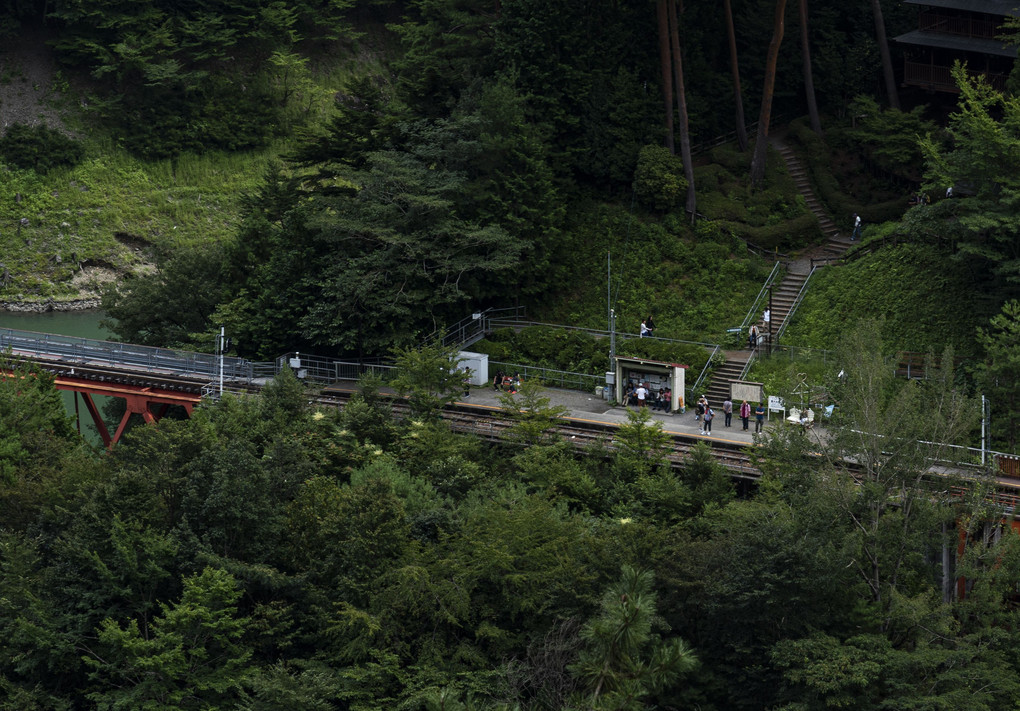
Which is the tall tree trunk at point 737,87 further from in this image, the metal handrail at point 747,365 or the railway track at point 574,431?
the railway track at point 574,431

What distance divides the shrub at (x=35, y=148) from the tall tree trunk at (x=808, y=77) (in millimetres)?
44517

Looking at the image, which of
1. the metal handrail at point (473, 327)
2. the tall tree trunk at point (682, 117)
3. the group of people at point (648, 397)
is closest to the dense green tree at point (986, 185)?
the group of people at point (648, 397)

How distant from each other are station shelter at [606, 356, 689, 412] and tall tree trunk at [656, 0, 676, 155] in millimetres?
12958

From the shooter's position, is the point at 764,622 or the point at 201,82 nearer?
the point at 764,622

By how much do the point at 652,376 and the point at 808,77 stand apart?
1933cm

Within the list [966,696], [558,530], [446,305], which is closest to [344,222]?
[446,305]

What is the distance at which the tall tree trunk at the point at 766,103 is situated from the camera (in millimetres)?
57303

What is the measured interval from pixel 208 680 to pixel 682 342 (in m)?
24.7

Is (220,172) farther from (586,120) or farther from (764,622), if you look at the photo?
(764,622)

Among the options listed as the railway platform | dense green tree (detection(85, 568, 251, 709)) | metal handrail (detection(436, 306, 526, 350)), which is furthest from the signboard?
dense green tree (detection(85, 568, 251, 709))

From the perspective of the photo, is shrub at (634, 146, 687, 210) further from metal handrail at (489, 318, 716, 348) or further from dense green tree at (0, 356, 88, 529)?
dense green tree at (0, 356, 88, 529)

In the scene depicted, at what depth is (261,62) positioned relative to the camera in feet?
294

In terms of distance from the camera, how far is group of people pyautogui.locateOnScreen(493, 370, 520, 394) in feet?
169

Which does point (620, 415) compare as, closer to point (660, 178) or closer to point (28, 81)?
point (660, 178)
